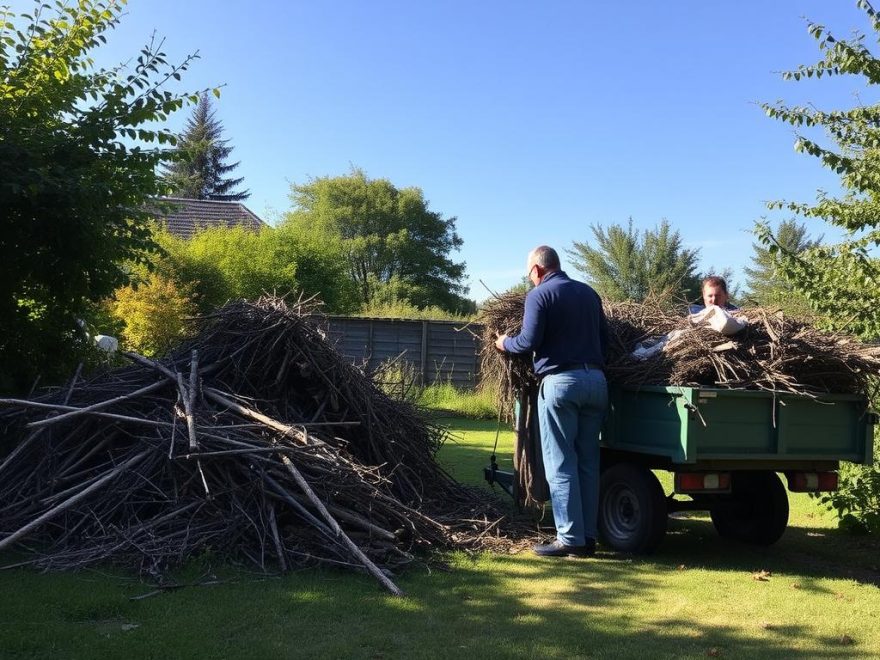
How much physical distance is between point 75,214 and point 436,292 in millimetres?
48945

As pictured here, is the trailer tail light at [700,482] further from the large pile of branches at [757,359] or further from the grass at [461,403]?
the grass at [461,403]

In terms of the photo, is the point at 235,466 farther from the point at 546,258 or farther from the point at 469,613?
the point at 546,258

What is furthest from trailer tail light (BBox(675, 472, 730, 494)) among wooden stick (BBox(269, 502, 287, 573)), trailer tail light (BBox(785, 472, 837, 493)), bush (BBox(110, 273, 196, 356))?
bush (BBox(110, 273, 196, 356))

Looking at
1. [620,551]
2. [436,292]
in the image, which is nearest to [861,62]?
[620,551]

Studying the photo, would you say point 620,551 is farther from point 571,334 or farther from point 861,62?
point 861,62

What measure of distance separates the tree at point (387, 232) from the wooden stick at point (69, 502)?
48.8 metres

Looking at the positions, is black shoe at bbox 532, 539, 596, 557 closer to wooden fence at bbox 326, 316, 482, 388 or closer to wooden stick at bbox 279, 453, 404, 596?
wooden stick at bbox 279, 453, 404, 596

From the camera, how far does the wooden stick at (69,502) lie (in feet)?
17.2

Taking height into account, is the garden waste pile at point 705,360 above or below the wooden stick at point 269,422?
above

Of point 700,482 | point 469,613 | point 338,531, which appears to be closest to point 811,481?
point 700,482

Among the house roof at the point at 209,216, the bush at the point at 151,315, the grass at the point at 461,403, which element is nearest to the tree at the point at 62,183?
the bush at the point at 151,315

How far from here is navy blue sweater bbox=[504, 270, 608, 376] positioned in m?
6.23

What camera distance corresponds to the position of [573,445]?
6.25m

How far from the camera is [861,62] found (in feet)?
22.6
